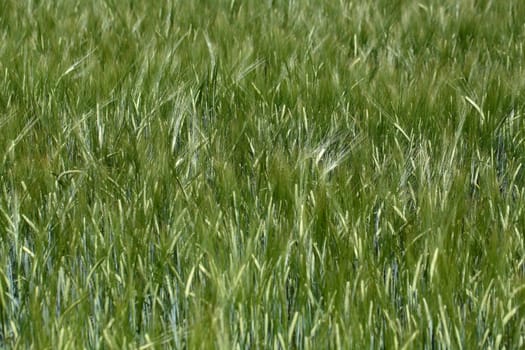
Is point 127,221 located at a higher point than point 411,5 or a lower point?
higher

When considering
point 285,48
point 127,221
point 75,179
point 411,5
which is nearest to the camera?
point 127,221

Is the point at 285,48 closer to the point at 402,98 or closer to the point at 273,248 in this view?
the point at 402,98

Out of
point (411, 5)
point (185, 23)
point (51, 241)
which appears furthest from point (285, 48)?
point (51, 241)

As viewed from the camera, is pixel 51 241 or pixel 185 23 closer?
pixel 51 241

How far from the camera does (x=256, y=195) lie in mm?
1586

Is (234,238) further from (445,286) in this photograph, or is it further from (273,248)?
(445,286)

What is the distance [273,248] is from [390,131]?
0.62m

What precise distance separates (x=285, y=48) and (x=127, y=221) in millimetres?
1046

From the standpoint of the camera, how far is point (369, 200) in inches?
58.4

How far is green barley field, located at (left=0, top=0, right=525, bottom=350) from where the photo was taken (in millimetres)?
1265

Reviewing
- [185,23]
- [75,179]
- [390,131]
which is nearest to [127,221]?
[75,179]

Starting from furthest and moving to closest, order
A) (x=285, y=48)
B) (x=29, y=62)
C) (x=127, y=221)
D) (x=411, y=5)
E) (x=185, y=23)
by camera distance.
A: (x=411, y=5) → (x=185, y=23) → (x=285, y=48) → (x=29, y=62) → (x=127, y=221)

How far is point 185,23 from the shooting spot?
2.72 m

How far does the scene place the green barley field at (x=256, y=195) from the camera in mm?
1265
